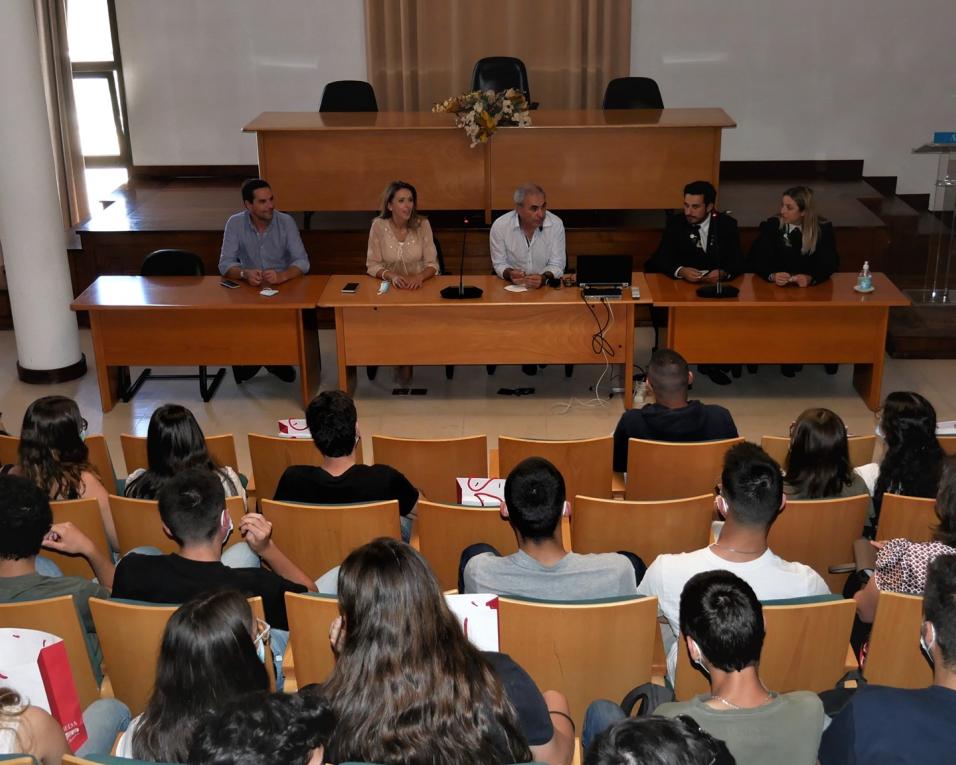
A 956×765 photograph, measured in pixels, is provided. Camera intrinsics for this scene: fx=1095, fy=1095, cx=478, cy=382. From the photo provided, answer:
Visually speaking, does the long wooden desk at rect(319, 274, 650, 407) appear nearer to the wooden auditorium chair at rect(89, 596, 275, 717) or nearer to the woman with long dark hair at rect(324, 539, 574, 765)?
the wooden auditorium chair at rect(89, 596, 275, 717)

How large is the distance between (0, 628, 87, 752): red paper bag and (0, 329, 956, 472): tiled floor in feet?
10.5

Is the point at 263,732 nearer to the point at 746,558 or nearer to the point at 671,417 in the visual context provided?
the point at 746,558

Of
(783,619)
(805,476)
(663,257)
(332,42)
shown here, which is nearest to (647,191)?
(663,257)

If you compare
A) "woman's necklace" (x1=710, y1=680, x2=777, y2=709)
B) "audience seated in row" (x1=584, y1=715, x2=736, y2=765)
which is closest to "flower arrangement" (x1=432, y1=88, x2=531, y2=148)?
"woman's necklace" (x1=710, y1=680, x2=777, y2=709)

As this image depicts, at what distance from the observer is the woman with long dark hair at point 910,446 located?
370 cm

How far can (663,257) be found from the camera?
6.50m

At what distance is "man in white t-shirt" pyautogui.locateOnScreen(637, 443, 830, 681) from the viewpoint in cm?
307

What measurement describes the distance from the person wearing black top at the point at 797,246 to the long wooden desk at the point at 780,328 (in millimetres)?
79

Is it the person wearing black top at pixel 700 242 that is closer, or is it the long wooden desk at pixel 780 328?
the long wooden desk at pixel 780 328

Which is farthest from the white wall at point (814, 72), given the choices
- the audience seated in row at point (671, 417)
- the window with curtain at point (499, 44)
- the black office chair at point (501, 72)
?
the audience seated in row at point (671, 417)

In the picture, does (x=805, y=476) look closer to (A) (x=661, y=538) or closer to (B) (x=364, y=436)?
(A) (x=661, y=538)

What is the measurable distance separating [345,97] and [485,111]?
158 centimetres

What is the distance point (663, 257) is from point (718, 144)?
141 centimetres

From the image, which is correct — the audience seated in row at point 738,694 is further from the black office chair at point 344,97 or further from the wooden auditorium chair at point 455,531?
the black office chair at point 344,97
